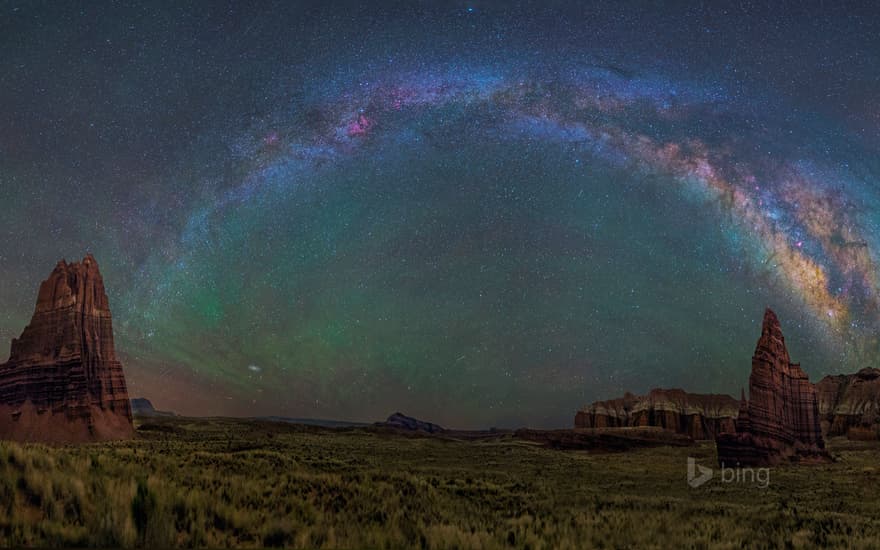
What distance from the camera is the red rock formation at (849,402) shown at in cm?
11733

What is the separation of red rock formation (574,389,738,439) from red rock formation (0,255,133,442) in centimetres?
11686

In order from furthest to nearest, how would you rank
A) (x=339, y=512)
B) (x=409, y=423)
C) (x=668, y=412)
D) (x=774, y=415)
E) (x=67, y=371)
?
1. (x=409, y=423)
2. (x=668, y=412)
3. (x=67, y=371)
4. (x=774, y=415)
5. (x=339, y=512)

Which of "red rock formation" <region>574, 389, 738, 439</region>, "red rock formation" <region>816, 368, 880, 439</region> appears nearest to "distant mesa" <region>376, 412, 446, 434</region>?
"red rock formation" <region>574, 389, 738, 439</region>

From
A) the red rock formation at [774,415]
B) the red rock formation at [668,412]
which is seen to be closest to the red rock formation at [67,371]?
the red rock formation at [774,415]

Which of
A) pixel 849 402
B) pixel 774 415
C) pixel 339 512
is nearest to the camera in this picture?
pixel 339 512

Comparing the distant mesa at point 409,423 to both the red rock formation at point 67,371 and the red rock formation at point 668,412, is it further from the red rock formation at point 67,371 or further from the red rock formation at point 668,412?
the red rock formation at point 67,371

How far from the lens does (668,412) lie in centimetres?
14375

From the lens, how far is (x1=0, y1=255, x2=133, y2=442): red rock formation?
59.9 m

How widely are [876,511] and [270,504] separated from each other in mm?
26358

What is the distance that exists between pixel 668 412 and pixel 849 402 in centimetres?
3781

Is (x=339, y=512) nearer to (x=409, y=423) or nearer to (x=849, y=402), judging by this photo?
(x=849, y=402)

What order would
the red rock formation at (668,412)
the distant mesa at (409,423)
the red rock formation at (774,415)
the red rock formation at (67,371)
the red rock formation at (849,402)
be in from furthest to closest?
1. the distant mesa at (409,423)
2. the red rock formation at (668,412)
3. the red rock formation at (849,402)
4. the red rock formation at (67,371)
5. the red rock formation at (774,415)

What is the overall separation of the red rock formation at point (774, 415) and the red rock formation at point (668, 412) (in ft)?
279

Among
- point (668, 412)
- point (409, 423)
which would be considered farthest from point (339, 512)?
point (409, 423)
